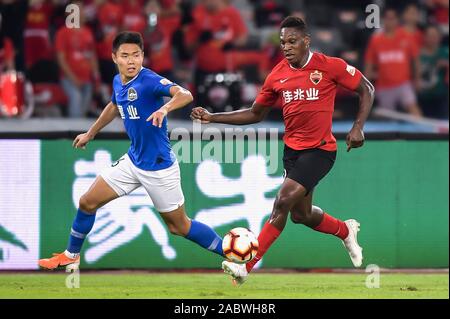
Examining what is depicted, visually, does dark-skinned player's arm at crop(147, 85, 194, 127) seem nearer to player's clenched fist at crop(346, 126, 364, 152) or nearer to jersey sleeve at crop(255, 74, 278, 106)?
jersey sleeve at crop(255, 74, 278, 106)

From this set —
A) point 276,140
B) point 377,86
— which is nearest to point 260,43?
point 377,86

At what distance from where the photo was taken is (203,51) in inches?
647

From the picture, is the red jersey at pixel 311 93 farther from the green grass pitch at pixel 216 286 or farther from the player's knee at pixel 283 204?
the green grass pitch at pixel 216 286

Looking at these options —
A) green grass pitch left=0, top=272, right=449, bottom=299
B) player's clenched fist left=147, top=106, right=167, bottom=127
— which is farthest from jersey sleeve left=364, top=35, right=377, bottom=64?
player's clenched fist left=147, top=106, right=167, bottom=127

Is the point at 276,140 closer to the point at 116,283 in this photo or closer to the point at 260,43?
the point at 116,283

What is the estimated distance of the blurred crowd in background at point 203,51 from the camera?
15750 mm

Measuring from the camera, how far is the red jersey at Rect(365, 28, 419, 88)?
16844mm

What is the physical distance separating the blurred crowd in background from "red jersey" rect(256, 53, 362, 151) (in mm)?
5277

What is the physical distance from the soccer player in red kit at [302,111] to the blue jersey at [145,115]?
1.31ft

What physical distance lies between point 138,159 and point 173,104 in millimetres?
950

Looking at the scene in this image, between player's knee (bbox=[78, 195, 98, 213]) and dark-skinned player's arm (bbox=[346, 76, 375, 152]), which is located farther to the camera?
player's knee (bbox=[78, 195, 98, 213])

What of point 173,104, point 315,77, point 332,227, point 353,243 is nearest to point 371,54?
point 353,243

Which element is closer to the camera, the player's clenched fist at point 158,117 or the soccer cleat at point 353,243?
the player's clenched fist at point 158,117

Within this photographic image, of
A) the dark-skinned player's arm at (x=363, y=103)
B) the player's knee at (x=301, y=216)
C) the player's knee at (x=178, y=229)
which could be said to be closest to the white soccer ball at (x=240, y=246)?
the player's knee at (x=178, y=229)
